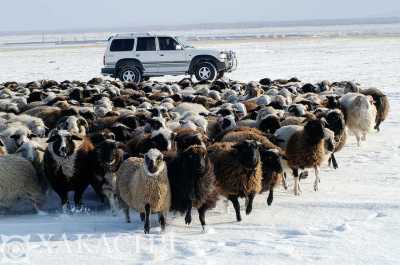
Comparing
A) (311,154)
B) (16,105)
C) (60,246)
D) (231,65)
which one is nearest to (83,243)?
(60,246)

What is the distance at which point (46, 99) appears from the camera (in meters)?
14.5

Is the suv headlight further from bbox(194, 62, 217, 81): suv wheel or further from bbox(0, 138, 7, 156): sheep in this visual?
bbox(0, 138, 7, 156): sheep

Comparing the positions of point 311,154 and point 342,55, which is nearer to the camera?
point 311,154

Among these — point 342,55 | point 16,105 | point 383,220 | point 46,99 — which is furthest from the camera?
point 342,55

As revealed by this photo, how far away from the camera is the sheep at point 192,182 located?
705cm

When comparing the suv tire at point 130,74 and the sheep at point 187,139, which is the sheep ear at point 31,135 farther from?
the suv tire at point 130,74

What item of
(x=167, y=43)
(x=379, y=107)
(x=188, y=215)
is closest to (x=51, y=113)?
(x=188, y=215)

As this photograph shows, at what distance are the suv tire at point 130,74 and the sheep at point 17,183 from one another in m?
18.7

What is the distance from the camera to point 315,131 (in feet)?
28.9

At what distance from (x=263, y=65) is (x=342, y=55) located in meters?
8.75

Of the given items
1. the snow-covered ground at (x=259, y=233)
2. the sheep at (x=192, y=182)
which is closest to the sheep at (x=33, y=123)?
the snow-covered ground at (x=259, y=233)

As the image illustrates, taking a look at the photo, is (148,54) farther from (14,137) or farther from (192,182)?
(192,182)

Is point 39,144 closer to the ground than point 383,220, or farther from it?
farther from it

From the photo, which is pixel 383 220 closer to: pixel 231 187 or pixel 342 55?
pixel 231 187
